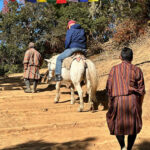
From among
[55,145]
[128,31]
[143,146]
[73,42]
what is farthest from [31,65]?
[128,31]

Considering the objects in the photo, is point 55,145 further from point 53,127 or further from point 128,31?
point 128,31

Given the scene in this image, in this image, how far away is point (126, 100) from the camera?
151 inches

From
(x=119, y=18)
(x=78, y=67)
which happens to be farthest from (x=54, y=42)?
(x=78, y=67)

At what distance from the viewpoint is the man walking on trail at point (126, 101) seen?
3828 mm

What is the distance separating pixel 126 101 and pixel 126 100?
0.02 meters

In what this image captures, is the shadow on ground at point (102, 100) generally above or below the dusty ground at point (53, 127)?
above

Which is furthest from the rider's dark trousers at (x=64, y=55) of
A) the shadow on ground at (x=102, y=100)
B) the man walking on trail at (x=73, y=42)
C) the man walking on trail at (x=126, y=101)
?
the man walking on trail at (x=126, y=101)

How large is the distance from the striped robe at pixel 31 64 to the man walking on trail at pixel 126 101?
6940mm

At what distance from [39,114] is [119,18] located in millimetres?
16673

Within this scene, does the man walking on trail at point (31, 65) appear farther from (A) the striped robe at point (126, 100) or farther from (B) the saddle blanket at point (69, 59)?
(A) the striped robe at point (126, 100)

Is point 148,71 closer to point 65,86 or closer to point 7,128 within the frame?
point 65,86

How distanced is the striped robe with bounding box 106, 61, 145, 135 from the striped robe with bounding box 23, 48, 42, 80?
274 inches

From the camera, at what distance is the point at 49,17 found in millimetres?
22938

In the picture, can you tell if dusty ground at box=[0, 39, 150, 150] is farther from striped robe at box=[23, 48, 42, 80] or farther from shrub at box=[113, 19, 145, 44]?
shrub at box=[113, 19, 145, 44]
